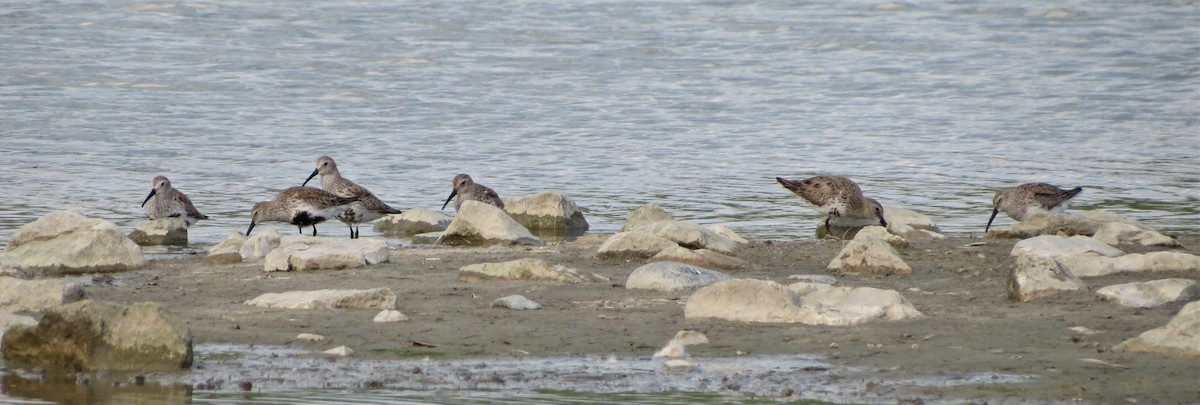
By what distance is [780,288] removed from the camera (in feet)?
23.7

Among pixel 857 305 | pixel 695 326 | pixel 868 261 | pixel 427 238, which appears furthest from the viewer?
pixel 427 238

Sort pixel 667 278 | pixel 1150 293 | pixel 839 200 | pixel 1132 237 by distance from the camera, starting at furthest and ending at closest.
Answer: pixel 839 200
pixel 1132 237
pixel 667 278
pixel 1150 293

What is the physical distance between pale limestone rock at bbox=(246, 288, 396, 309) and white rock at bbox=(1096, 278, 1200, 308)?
3.33 m

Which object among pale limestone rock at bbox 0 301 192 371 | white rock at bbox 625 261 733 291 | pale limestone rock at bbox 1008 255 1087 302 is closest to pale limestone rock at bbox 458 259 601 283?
white rock at bbox 625 261 733 291

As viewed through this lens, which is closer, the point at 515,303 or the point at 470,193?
the point at 515,303

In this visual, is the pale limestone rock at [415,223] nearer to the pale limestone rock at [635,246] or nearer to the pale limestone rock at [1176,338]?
the pale limestone rock at [635,246]

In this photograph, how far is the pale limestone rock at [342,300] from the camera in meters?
7.62

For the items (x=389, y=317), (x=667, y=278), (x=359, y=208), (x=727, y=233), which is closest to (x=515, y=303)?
(x=389, y=317)

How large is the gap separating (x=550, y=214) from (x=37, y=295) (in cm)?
579

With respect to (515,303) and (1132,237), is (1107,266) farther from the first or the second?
(515,303)

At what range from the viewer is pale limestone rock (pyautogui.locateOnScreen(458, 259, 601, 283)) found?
337 inches

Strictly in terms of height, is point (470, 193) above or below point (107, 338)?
below

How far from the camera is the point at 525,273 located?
8562 mm

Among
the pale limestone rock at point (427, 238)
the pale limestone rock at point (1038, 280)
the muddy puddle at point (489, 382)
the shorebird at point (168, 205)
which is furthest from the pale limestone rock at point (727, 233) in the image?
the muddy puddle at point (489, 382)
